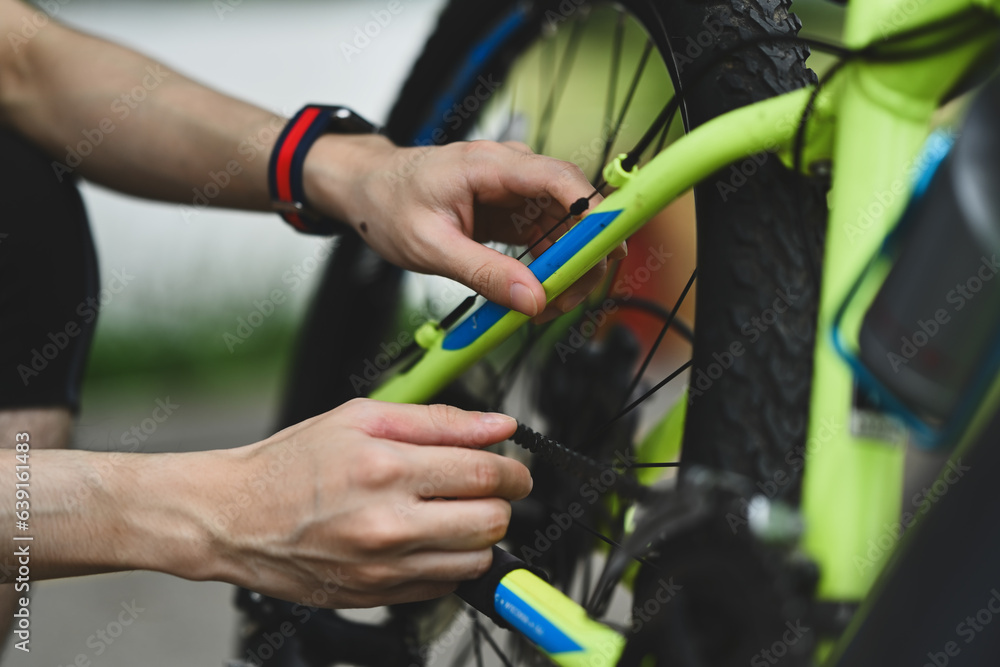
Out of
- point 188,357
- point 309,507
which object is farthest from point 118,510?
point 188,357

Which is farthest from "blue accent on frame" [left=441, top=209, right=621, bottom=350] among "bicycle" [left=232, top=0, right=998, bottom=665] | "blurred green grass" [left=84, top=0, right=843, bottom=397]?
"blurred green grass" [left=84, top=0, right=843, bottom=397]

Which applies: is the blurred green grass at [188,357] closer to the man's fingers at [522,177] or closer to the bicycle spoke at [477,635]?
the bicycle spoke at [477,635]

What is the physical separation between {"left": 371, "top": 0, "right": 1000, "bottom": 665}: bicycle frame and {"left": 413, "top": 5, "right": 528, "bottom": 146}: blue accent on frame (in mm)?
469

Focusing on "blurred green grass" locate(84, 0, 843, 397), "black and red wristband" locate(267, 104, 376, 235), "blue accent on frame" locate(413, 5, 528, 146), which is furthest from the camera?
"blurred green grass" locate(84, 0, 843, 397)

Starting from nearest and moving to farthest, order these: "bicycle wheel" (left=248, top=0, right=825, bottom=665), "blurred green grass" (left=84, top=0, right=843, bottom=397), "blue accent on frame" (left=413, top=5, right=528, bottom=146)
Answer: "bicycle wheel" (left=248, top=0, right=825, bottom=665)
"blue accent on frame" (left=413, top=5, right=528, bottom=146)
"blurred green grass" (left=84, top=0, right=843, bottom=397)

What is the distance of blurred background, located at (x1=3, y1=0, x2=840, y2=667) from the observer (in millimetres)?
→ 2193

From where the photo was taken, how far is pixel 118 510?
20.0 inches

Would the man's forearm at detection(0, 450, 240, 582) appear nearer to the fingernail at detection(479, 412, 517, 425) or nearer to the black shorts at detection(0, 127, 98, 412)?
the fingernail at detection(479, 412, 517, 425)

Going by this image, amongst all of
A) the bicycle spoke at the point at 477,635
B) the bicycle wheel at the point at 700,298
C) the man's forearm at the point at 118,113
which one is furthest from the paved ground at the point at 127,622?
the bicycle wheel at the point at 700,298

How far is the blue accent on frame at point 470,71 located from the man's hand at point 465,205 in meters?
0.27

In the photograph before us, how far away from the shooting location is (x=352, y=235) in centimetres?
103

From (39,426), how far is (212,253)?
1.54 meters

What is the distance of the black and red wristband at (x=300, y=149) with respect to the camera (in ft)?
2.60

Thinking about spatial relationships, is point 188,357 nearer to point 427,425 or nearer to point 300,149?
point 300,149
